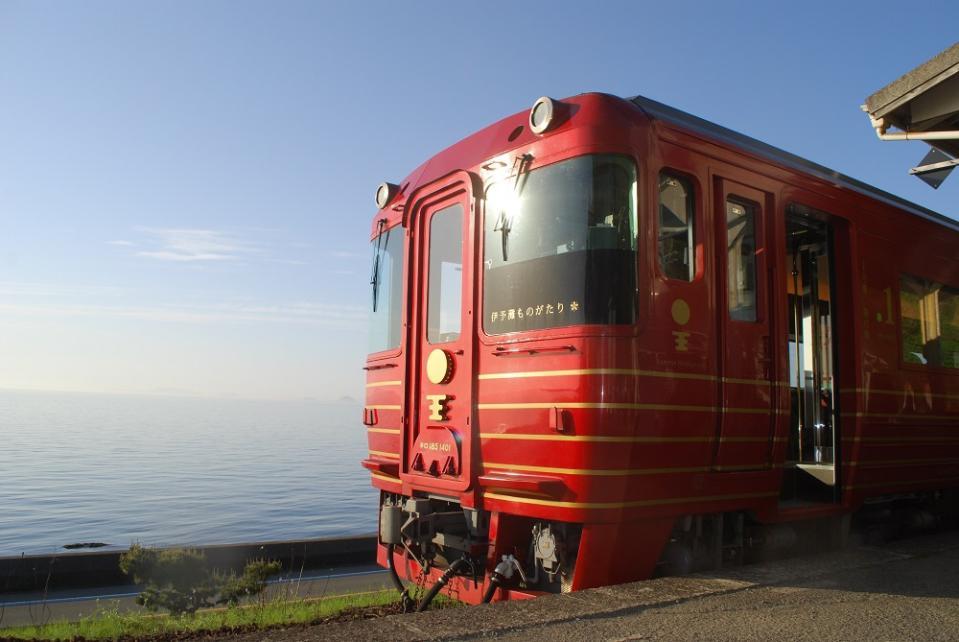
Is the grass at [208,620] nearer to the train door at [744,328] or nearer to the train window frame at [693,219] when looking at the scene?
the train door at [744,328]

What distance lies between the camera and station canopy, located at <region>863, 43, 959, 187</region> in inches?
194

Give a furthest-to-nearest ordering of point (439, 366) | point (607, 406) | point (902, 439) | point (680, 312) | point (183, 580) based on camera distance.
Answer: point (183, 580) < point (902, 439) < point (439, 366) < point (680, 312) < point (607, 406)

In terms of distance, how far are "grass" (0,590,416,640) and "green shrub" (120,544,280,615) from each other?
0.13m

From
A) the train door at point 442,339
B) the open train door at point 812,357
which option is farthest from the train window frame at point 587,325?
the open train door at point 812,357

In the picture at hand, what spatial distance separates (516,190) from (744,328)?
5.50 ft

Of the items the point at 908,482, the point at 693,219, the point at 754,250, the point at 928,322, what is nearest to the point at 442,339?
the point at 693,219

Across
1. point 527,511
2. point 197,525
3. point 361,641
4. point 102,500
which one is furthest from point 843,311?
point 102,500

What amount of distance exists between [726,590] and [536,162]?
2.63 metres

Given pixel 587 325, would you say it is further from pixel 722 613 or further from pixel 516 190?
pixel 722 613

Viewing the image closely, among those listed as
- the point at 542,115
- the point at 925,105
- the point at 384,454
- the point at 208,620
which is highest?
the point at 925,105

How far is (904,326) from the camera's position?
21.0 ft

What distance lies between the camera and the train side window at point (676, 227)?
178 inches

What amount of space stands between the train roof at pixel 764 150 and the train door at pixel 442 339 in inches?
50.4

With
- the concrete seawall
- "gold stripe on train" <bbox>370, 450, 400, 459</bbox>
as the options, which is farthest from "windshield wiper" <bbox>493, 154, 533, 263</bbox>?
the concrete seawall
